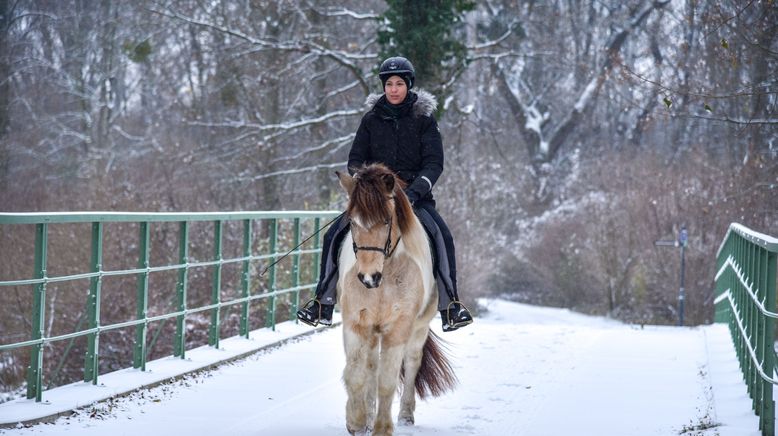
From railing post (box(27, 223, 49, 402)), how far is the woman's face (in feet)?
8.30

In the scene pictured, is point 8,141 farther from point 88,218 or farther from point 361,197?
point 361,197

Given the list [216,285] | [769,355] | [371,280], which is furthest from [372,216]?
[216,285]

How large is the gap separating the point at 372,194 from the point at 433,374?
1.95 m

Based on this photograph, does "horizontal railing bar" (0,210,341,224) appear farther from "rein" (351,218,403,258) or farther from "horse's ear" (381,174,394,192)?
"horse's ear" (381,174,394,192)

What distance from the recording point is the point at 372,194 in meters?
5.97

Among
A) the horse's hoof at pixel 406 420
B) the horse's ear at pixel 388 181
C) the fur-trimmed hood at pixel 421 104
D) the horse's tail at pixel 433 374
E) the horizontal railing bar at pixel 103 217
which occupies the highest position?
the fur-trimmed hood at pixel 421 104

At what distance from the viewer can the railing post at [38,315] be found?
266 inches

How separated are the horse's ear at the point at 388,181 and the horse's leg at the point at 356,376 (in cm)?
91

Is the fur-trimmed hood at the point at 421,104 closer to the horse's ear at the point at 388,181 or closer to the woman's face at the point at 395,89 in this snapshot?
the woman's face at the point at 395,89

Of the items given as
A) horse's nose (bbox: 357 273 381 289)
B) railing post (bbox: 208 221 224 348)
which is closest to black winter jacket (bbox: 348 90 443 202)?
horse's nose (bbox: 357 273 381 289)

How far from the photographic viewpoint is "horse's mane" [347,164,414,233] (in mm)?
5961

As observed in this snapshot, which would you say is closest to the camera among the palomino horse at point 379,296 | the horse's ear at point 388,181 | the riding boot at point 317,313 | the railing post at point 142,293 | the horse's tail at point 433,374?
the palomino horse at point 379,296

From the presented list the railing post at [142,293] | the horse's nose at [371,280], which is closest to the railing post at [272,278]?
the railing post at [142,293]

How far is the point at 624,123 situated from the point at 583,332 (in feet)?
96.9
